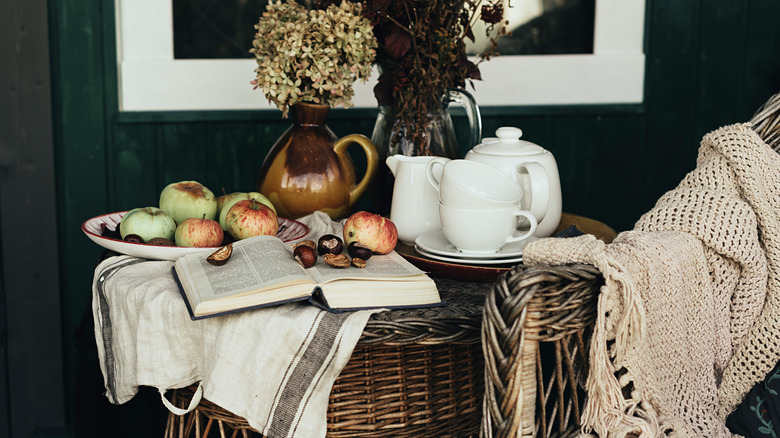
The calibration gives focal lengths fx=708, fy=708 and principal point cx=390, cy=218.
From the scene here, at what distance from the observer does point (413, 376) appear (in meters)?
1.03

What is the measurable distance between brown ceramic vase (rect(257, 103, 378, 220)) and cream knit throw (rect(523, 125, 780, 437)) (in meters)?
0.61

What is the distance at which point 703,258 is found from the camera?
0.99 meters

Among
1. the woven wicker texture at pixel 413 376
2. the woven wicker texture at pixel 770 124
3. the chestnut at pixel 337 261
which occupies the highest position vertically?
the woven wicker texture at pixel 770 124

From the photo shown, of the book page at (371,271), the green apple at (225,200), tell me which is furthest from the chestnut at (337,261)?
the green apple at (225,200)

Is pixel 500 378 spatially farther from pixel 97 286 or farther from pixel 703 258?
pixel 97 286

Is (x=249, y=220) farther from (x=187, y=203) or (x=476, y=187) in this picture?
(x=476, y=187)

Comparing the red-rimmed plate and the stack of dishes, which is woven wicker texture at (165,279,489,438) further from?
the red-rimmed plate

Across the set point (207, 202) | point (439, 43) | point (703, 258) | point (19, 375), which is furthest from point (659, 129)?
point (19, 375)

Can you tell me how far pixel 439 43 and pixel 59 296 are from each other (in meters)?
1.28

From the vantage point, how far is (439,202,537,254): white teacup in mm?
1111

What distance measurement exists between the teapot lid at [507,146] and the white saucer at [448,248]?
162 mm

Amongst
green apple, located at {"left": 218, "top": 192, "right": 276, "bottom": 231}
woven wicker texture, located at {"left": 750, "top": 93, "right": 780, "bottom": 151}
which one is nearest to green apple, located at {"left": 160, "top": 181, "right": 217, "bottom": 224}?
green apple, located at {"left": 218, "top": 192, "right": 276, "bottom": 231}

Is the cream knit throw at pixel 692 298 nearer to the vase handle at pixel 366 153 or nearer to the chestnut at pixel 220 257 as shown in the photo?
the chestnut at pixel 220 257

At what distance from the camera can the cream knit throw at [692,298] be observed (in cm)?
86
